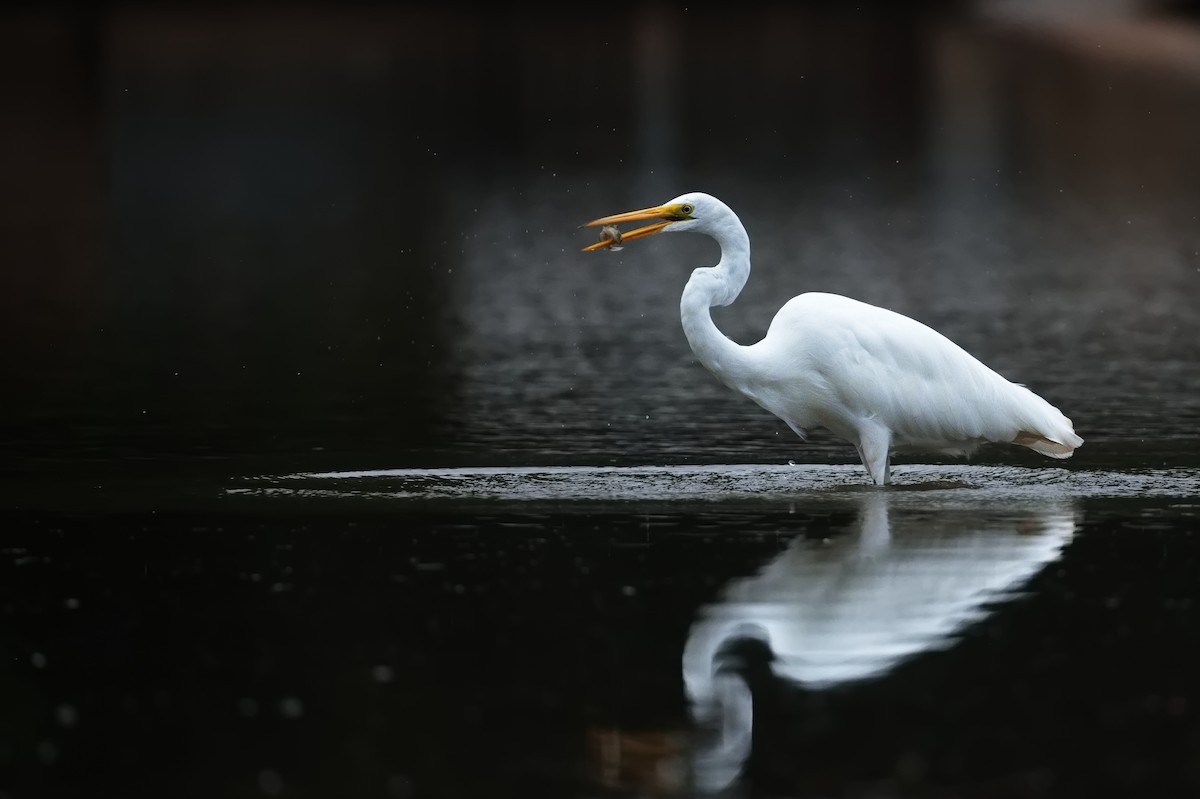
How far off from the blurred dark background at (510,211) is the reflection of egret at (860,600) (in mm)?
2633

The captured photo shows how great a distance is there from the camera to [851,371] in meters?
10.1

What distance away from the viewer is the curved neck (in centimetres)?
1021

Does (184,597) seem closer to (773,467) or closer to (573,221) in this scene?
(773,467)

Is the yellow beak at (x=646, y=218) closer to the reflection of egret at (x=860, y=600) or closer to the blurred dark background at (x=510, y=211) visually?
the blurred dark background at (x=510, y=211)

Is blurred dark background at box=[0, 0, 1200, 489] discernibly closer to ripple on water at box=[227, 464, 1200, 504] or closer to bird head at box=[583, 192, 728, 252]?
ripple on water at box=[227, 464, 1200, 504]

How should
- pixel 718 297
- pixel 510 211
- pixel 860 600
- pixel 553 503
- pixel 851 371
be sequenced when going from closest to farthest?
pixel 860 600 < pixel 553 503 < pixel 851 371 < pixel 718 297 < pixel 510 211

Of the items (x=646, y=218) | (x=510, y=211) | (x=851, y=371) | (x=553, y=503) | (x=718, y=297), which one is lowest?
(x=553, y=503)

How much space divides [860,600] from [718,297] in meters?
3.09

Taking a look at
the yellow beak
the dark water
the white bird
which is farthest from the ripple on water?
the yellow beak

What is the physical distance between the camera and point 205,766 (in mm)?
5625

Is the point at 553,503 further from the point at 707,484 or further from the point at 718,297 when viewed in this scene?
the point at 718,297

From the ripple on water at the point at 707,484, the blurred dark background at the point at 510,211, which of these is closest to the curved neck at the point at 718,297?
the ripple on water at the point at 707,484

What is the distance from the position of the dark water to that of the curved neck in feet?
1.93

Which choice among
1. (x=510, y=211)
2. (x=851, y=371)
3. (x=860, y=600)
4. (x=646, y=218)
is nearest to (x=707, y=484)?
(x=851, y=371)
